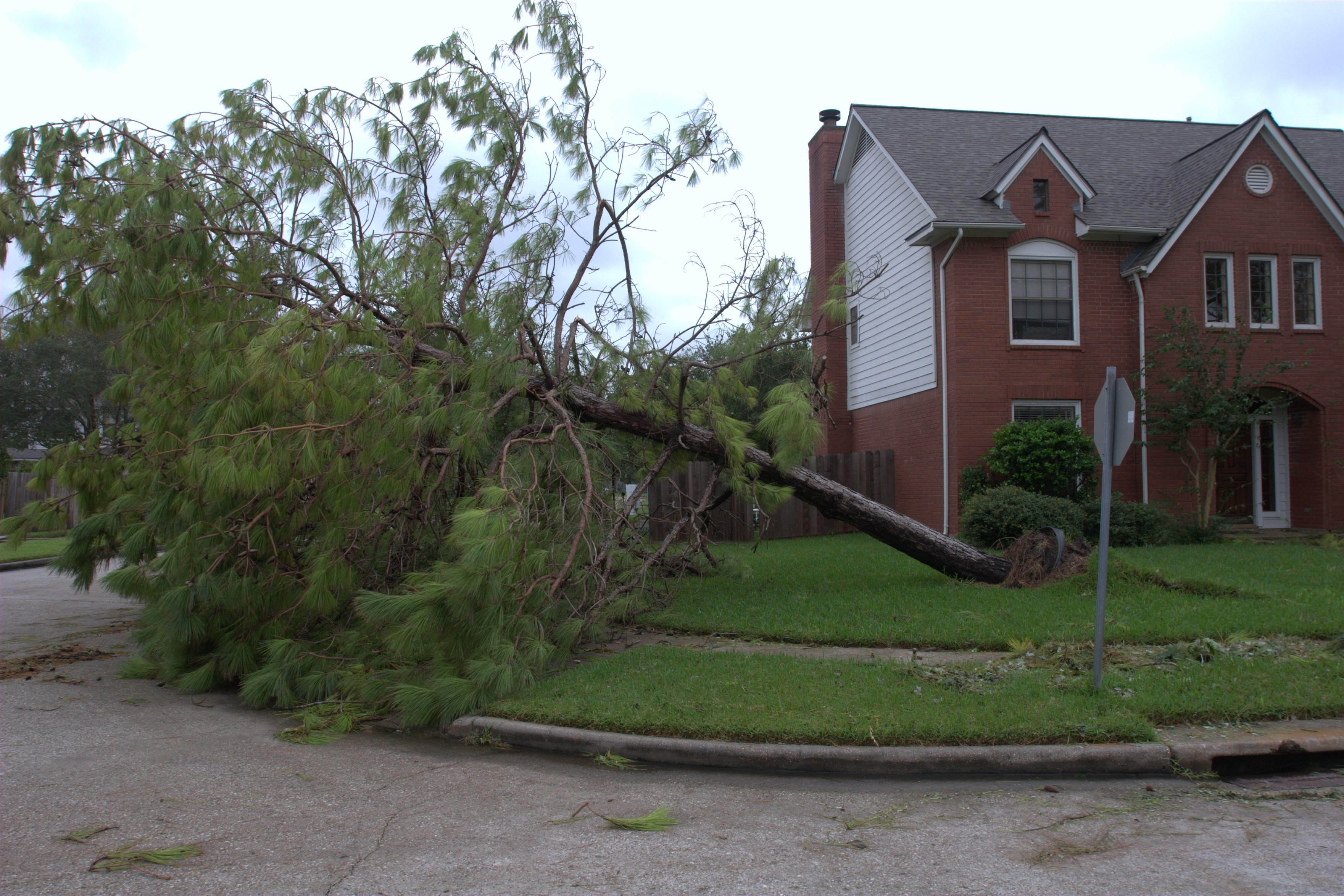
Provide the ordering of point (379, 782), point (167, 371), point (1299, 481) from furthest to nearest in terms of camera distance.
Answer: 1. point (1299, 481)
2. point (167, 371)
3. point (379, 782)

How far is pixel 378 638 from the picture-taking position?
6766 millimetres

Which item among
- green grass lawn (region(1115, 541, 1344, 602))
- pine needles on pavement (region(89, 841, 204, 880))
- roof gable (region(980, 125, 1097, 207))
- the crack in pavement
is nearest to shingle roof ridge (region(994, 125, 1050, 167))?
roof gable (region(980, 125, 1097, 207))

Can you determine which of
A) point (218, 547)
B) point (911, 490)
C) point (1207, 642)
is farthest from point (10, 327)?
point (911, 490)

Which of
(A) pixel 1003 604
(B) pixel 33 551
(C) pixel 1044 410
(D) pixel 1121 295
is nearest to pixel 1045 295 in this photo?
(D) pixel 1121 295

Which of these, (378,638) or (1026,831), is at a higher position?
(378,638)

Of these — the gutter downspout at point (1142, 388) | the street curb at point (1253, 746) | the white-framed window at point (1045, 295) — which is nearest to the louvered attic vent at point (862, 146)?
the white-framed window at point (1045, 295)

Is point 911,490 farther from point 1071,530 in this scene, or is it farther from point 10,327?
point 10,327

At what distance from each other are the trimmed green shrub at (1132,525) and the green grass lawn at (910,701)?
8120 mm

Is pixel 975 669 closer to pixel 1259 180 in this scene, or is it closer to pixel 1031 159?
pixel 1031 159

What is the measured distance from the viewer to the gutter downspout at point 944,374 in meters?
16.5

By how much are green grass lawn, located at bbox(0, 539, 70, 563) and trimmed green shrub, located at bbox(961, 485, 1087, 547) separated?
16.8 m

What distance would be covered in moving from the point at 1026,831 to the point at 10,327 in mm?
8962

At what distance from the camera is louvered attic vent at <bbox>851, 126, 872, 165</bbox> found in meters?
20.0

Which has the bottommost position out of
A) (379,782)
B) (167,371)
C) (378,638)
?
(379,782)
